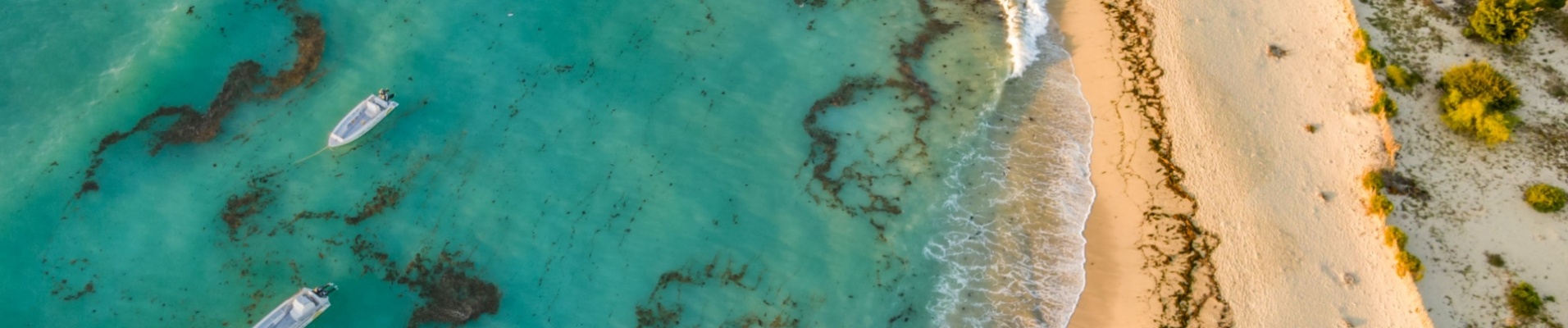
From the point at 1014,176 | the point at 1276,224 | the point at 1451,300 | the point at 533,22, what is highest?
the point at 533,22

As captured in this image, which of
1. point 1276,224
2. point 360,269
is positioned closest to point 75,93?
point 360,269

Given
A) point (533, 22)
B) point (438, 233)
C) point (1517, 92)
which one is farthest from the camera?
point (533, 22)

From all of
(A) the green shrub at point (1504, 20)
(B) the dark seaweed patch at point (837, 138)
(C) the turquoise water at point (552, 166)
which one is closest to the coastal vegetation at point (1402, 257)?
(C) the turquoise water at point (552, 166)

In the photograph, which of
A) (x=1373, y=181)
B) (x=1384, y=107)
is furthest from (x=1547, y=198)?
(x=1373, y=181)

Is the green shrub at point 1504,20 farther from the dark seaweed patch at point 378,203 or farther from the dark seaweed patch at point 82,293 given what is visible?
the dark seaweed patch at point 82,293

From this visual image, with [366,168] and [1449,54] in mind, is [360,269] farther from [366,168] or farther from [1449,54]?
[1449,54]

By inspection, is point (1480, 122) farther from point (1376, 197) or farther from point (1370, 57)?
point (1376, 197)
